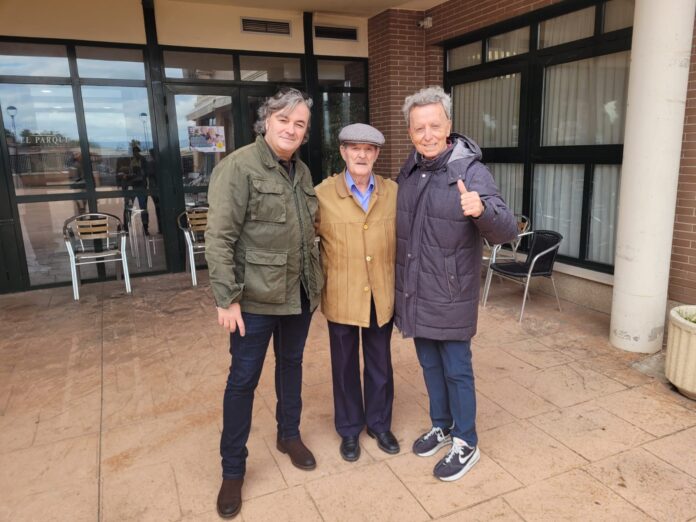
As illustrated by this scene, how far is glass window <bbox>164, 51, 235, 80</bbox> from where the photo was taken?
5.97m

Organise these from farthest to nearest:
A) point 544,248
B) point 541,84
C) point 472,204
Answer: point 541,84
point 544,248
point 472,204

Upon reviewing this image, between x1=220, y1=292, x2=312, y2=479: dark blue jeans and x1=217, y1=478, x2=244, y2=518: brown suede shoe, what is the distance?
0.03 metres

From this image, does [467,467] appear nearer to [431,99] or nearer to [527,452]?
[527,452]

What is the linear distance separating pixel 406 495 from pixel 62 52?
223 inches

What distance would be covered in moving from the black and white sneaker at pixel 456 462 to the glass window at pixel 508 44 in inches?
171

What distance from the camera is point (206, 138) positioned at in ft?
20.7

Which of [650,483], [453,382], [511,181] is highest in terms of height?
[511,181]

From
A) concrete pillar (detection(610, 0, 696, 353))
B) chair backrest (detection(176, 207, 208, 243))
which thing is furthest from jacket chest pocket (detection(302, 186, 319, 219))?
chair backrest (detection(176, 207, 208, 243))

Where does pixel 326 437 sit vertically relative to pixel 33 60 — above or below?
below

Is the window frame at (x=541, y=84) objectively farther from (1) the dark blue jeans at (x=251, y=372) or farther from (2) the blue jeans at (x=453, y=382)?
(1) the dark blue jeans at (x=251, y=372)

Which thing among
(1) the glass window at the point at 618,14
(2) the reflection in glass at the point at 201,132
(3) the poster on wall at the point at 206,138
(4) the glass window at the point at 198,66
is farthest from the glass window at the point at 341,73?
(1) the glass window at the point at 618,14

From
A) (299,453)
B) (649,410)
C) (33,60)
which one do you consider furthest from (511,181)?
(33,60)

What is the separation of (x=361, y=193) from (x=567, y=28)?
12.3ft

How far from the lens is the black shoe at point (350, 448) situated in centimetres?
244
